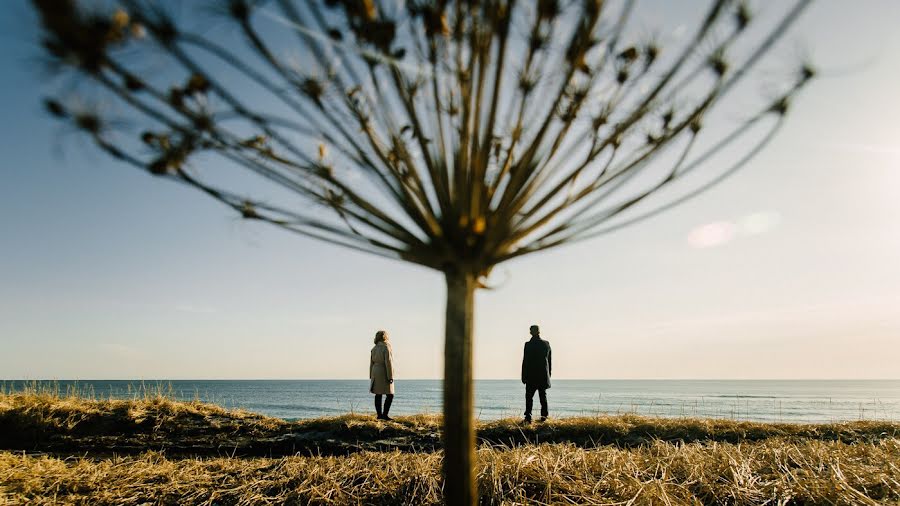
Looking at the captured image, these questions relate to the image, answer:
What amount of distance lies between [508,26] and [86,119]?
164cm

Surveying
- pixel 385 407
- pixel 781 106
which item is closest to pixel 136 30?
pixel 781 106

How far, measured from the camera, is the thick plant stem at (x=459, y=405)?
1.84 meters

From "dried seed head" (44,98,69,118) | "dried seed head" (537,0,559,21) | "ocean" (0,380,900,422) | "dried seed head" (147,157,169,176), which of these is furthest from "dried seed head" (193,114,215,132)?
"ocean" (0,380,900,422)

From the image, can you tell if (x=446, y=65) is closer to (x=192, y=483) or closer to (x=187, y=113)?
(x=187, y=113)

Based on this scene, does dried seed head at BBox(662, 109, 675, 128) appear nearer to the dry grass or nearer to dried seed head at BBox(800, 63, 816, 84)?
dried seed head at BBox(800, 63, 816, 84)

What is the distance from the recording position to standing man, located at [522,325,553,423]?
12.3m

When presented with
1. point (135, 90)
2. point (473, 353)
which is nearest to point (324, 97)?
point (135, 90)

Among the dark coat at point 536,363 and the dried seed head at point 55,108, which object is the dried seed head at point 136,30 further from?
the dark coat at point 536,363

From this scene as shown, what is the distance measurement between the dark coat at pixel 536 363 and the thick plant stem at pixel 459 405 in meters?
10.8

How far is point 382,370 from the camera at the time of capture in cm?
1295

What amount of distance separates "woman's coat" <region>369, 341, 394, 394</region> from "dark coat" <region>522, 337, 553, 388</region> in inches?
137

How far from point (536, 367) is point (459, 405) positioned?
1110 cm

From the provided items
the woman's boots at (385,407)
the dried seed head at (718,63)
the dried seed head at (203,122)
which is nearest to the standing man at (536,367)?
the woman's boots at (385,407)

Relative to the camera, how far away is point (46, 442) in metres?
9.16
